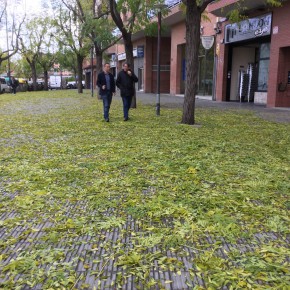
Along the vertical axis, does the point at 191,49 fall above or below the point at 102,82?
above

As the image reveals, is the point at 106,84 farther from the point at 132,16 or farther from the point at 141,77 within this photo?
the point at 141,77

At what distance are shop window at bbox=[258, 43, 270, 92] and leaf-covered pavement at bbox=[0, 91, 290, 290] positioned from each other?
13.3 metres

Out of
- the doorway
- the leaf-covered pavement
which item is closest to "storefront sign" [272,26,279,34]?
the leaf-covered pavement

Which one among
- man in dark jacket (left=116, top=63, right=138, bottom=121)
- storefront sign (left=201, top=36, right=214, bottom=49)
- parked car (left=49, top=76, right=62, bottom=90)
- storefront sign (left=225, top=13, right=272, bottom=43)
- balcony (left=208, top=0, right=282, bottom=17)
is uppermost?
balcony (left=208, top=0, right=282, bottom=17)

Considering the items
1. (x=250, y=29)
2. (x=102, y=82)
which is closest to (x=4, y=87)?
(x=250, y=29)

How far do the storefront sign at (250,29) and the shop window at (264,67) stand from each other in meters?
1.27

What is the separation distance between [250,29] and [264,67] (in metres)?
2.25

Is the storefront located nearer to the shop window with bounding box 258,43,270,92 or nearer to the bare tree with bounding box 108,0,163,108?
the shop window with bounding box 258,43,270,92

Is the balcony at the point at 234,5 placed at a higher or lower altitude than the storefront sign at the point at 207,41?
higher

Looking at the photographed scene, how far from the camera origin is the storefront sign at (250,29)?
18578 millimetres

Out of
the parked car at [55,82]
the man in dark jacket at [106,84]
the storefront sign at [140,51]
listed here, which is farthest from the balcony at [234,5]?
the parked car at [55,82]

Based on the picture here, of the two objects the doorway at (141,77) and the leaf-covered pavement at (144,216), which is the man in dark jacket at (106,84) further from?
the doorway at (141,77)

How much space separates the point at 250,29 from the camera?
20.1m

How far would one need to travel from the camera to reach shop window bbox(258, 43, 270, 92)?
20.4 metres
